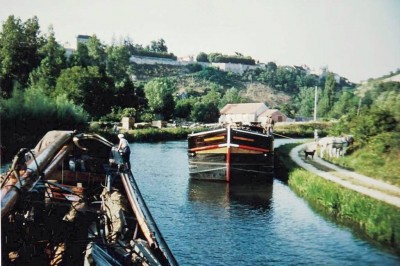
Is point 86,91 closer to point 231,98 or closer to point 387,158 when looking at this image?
point 231,98

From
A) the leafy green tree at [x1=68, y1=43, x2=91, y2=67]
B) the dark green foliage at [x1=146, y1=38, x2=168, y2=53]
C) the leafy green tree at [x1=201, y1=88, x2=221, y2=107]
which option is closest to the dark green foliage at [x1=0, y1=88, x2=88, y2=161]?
the dark green foliage at [x1=146, y1=38, x2=168, y2=53]

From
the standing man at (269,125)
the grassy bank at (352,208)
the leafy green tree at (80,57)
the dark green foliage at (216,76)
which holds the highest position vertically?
the leafy green tree at (80,57)

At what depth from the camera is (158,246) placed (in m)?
5.58

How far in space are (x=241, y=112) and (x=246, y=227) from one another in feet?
25.2

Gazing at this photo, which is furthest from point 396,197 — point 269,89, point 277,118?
point 277,118

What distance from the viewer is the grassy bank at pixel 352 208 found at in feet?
25.2

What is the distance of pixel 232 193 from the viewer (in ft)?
44.5

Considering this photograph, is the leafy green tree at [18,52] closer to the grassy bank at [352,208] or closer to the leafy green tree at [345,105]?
the grassy bank at [352,208]

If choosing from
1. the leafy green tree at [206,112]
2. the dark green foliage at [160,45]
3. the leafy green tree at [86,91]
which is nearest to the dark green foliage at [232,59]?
the dark green foliage at [160,45]

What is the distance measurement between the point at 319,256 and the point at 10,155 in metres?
12.4

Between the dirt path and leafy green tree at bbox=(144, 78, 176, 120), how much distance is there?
8.48 metres

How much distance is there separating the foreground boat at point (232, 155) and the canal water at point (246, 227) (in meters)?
0.43

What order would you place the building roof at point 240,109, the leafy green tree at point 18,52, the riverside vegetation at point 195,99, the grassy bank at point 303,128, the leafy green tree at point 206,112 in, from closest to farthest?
the riverside vegetation at point 195,99, the leafy green tree at point 18,52, the building roof at point 240,109, the leafy green tree at point 206,112, the grassy bank at point 303,128

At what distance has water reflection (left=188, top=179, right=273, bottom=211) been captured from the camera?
1229cm
